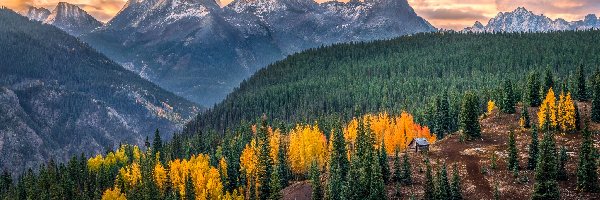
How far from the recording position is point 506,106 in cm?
16088

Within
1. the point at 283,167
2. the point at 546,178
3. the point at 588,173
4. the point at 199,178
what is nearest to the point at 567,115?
the point at 588,173

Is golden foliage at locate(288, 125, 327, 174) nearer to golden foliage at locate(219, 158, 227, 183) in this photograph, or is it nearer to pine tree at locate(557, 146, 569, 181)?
golden foliage at locate(219, 158, 227, 183)

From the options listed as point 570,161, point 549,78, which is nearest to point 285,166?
point 570,161

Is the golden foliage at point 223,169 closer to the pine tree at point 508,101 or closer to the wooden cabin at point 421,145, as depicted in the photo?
the wooden cabin at point 421,145

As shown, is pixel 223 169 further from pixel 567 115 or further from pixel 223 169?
pixel 567 115

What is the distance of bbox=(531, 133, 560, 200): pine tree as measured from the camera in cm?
10019

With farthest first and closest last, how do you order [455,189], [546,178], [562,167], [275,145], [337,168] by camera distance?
[275,145] → [337,168] → [562,167] → [455,189] → [546,178]

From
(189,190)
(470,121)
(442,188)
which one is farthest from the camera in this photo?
(470,121)

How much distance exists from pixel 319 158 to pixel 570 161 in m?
66.5

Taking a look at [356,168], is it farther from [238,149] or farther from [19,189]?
[19,189]

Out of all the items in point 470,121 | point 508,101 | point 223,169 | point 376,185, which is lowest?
point 223,169

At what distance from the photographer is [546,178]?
102m

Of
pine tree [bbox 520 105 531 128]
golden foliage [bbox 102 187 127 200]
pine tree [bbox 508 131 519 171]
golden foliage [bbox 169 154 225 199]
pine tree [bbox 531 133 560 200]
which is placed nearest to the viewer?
pine tree [bbox 531 133 560 200]

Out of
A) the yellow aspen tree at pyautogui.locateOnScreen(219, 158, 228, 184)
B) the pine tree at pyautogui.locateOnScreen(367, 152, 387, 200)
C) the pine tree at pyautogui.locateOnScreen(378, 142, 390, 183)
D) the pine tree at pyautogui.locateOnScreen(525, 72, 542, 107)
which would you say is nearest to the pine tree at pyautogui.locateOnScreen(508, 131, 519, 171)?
the pine tree at pyautogui.locateOnScreen(378, 142, 390, 183)
